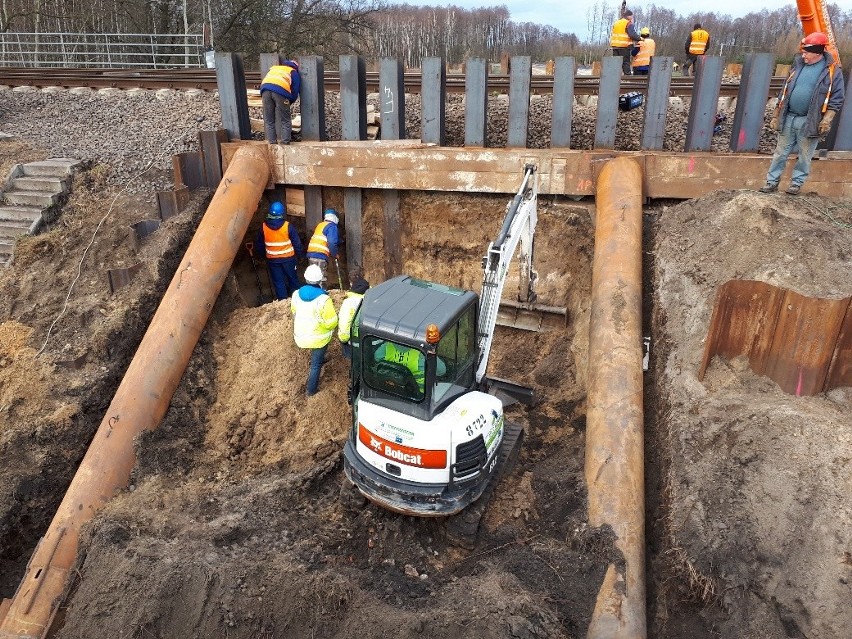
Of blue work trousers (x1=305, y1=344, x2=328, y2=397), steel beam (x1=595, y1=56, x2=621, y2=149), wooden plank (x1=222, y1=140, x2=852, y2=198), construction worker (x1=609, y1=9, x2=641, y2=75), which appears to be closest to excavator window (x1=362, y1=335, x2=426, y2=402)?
blue work trousers (x1=305, y1=344, x2=328, y2=397)

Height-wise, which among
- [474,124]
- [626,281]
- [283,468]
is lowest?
[283,468]

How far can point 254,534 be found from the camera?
516 cm

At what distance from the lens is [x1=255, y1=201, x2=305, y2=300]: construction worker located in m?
8.72

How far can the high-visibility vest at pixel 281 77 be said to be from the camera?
27.4 ft

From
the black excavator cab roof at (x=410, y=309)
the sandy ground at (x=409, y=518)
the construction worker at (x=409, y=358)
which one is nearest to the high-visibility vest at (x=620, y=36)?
the sandy ground at (x=409, y=518)

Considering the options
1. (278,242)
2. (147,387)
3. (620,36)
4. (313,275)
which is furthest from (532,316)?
(620,36)

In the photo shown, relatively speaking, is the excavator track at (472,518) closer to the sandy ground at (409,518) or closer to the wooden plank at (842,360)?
the sandy ground at (409,518)

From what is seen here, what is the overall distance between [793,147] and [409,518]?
5972 millimetres

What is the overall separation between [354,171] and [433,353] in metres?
4.87

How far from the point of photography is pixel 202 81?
12.4 meters

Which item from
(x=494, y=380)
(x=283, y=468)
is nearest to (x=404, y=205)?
(x=494, y=380)

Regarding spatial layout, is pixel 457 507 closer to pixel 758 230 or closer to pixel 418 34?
pixel 758 230

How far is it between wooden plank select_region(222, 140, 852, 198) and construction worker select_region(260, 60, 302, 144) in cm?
26

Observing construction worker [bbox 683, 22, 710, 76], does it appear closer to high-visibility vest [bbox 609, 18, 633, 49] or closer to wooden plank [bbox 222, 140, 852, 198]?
high-visibility vest [bbox 609, 18, 633, 49]
